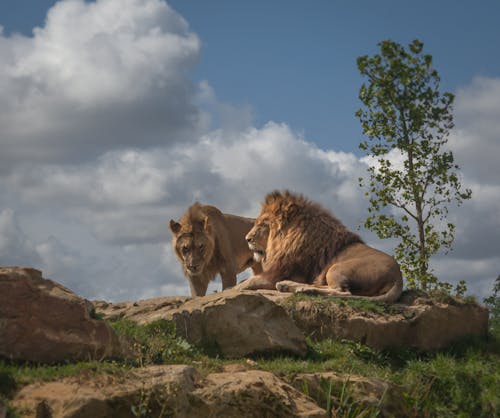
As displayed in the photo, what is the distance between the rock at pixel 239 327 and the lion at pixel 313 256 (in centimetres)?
172

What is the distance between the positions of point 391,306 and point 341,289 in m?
0.78

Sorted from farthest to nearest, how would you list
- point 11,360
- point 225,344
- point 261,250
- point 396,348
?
point 261,250, point 396,348, point 225,344, point 11,360

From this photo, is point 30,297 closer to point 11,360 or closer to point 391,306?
point 11,360

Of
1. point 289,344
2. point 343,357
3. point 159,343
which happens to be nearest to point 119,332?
point 159,343

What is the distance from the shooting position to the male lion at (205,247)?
14.0m

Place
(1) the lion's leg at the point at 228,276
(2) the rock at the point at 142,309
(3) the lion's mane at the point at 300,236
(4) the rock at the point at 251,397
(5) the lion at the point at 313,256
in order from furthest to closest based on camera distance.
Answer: (1) the lion's leg at the point at 228,276
(3) the lion's mane at the point at 300,236
(5) the lion at the point at 313,256
(2) the rock at the point at 142,309
(4) the rock at the point at 251,397

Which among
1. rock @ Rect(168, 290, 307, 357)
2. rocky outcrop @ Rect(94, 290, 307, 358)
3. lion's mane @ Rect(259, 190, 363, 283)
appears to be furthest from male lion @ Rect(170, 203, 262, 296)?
rock @ Rect(168, 290, 307, 357)

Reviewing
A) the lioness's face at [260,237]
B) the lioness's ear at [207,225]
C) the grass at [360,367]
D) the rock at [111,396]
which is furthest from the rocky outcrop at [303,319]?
the lioness's ear at [207,225]

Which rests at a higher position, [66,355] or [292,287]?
[292,287]

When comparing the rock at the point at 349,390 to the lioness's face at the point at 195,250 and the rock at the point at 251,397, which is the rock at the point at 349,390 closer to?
the rock at the point at 251,397

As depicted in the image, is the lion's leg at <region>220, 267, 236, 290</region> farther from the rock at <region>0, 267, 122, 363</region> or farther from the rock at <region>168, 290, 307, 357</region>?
the rock at <region>0, 267, 122, 363</region>

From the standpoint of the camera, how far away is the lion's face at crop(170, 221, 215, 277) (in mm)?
13969

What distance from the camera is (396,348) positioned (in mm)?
10289

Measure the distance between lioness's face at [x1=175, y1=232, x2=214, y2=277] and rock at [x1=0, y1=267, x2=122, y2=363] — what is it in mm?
6656
